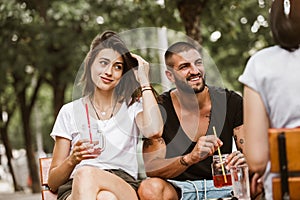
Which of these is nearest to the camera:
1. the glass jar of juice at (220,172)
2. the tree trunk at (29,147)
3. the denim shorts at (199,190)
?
the glass jar of juice at (220,172)

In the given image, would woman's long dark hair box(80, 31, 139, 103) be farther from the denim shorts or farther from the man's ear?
the denim shorts

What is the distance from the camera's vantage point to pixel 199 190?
16.3ft

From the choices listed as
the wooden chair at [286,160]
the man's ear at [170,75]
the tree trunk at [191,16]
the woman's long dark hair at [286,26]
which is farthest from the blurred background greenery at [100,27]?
the wooden chair at [286,160]

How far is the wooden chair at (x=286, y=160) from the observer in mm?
3039

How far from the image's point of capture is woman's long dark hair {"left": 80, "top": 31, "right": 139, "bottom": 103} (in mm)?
5078

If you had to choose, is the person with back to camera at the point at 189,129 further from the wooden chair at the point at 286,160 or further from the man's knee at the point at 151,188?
the wooden chair at the point at 286,160

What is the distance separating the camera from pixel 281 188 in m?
3.07

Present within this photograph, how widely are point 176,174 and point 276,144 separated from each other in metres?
1.93

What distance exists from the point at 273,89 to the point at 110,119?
2013 millimetres

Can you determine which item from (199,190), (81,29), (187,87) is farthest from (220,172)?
(81,29)

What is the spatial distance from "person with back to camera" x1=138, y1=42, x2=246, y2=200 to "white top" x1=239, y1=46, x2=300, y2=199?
154cm

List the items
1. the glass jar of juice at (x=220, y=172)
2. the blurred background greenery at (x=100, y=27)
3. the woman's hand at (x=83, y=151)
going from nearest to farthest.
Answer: the woman's hand at (x=83, y=151) → the glass jar of juice at (x=220, y=172) → the blurred background greenery at (x=100, y=27)

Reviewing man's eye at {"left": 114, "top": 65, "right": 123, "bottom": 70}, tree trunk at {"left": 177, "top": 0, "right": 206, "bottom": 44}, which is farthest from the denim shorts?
tree trunk at {"left": 177, "top": 0, "right": 206, "bottom": 44}

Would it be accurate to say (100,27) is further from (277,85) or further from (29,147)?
(277,85)
